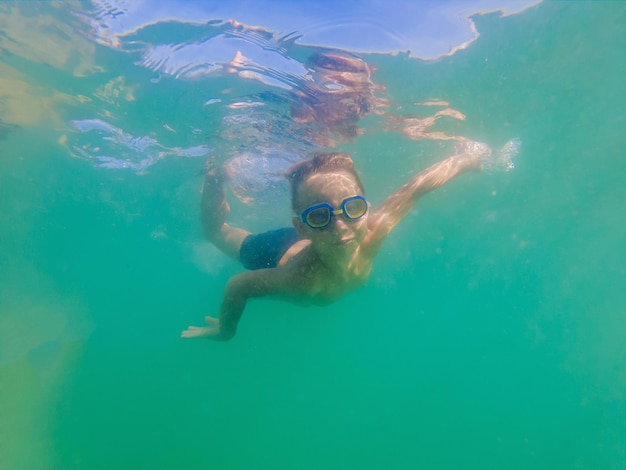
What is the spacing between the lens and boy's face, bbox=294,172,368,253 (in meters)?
4.17

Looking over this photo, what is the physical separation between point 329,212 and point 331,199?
0.56 feet

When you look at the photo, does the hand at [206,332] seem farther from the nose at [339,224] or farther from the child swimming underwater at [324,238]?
the nose at [339,224]

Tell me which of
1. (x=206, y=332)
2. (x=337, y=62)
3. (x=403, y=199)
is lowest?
(x=206, y=332)

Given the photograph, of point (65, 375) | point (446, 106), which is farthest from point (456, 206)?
point (65, 375)

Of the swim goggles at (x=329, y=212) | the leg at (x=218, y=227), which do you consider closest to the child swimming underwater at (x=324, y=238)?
the swim goggles at (x=329, y=212)

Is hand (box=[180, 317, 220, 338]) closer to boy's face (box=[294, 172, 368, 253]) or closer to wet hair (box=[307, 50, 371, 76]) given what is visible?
boy's face (box=[294, 172, 368, 253])

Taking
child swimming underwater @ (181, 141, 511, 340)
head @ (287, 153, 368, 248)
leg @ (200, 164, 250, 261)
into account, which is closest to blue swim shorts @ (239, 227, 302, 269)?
child swimming underwater @ (181, 141, 511, 340)

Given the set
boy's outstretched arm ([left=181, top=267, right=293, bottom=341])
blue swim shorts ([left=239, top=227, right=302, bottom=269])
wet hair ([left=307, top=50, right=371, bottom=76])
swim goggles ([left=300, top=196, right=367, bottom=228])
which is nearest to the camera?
swim goggles ([left=300, top=196, right=367, bottom=228])

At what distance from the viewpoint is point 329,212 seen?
4.09 m

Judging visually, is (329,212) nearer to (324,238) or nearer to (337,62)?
(324,238)

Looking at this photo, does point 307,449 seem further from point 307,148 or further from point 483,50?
point 483,50

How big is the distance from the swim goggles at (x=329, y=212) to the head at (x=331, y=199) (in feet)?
0.09

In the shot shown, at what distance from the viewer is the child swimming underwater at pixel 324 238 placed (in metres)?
4.21

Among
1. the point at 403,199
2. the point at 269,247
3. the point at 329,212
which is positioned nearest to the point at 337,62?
the point at 403,199
